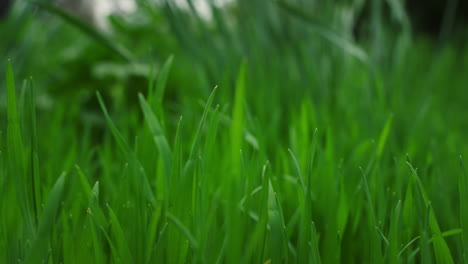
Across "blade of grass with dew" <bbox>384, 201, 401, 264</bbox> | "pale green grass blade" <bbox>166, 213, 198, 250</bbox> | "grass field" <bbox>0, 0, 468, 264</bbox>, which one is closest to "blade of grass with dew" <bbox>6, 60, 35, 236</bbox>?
"grass field" <bbox>0, 0, 468, 264</bbox>

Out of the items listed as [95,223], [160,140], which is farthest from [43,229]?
[160,140]

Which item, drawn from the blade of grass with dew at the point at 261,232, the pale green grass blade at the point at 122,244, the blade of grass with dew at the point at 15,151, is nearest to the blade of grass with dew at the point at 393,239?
the blade of grass with dew at the point at 261,232

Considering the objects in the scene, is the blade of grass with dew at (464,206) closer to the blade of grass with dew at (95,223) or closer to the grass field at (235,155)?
the grass field at (235,155)

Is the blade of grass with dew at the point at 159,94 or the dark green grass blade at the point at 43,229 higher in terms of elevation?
the blade of grass with dew at the point at 159,94

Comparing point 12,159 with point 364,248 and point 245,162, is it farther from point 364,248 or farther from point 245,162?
point 364,248

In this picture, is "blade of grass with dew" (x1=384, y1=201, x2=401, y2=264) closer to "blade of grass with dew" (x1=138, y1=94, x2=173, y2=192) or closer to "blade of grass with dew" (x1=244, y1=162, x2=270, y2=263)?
"blade of grass with dew" (x1=244, y1=162, x2=270, y2=263)

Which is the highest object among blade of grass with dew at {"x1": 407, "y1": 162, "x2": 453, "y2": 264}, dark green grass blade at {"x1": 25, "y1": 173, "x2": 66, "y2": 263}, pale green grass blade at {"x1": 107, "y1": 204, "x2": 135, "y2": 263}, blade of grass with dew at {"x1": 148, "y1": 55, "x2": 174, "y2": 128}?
blade of grass with dew at {"x1": 148, "y1": 55, "x2": 174, "y2": 128}

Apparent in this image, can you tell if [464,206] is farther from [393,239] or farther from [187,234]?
[187,234]

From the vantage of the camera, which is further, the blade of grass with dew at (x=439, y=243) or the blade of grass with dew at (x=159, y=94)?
the blade of grass with dew at (x=159, y=94)
